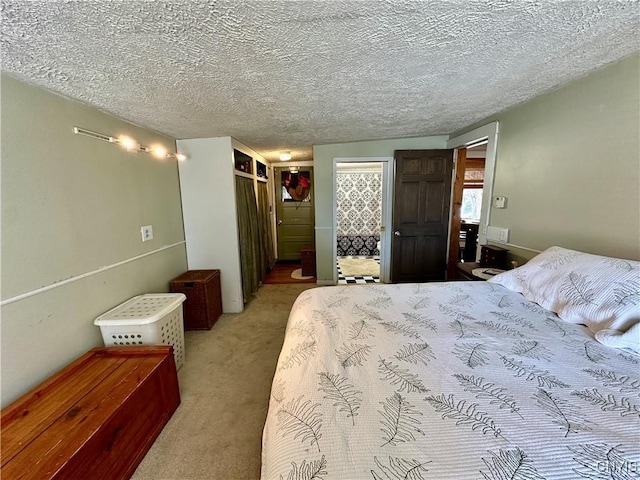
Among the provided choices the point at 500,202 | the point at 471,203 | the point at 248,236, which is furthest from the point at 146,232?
the point at 471,203

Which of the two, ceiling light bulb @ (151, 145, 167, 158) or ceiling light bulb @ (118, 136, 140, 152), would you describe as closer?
ceiling light bulb @ (118, 136, 140, 152)

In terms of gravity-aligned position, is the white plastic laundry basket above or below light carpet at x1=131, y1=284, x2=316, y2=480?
above

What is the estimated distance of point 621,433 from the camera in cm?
70

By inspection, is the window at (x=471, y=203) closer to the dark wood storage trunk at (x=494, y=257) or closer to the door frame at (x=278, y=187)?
the door frame at (x=278, y=187)

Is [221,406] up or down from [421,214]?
down

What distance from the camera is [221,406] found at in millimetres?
1690

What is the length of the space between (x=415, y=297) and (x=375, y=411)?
40.6 inches

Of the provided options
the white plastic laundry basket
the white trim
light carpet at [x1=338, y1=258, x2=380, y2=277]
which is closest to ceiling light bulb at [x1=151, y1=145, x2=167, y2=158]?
the white trim

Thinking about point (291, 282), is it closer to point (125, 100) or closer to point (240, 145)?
point (240, 145)

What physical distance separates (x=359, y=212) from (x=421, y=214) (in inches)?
108

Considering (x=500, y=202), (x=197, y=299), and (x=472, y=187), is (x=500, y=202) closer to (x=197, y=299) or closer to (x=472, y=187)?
(x=197, y=299)

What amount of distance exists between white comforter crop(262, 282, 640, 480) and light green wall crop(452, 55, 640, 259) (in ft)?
2.58

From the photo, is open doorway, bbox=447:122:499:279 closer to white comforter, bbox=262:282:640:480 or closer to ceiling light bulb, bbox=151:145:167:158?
white comforter, bbox=262:282:640:480

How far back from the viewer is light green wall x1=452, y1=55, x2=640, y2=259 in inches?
56.9
